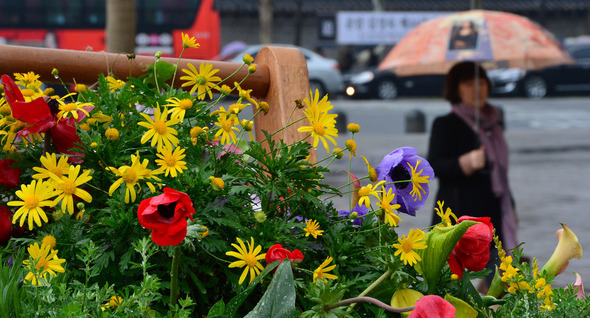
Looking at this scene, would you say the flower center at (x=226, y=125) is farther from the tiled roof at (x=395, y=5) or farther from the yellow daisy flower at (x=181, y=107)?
the tiled roof at (x=395, y=5)

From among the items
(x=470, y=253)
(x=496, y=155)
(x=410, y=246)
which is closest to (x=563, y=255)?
(x=470, y=253)

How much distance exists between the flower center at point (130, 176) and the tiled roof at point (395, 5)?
28339 mm

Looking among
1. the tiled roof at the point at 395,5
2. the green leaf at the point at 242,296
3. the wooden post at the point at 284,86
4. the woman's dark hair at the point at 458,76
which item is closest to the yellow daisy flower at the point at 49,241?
the green leaf at the point at 242,296

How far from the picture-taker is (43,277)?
2.70 ft

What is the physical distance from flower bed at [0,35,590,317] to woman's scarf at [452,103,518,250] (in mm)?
4244

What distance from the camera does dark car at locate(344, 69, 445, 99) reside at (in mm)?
23078

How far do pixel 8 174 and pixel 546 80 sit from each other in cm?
2412

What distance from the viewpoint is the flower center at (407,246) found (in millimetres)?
875

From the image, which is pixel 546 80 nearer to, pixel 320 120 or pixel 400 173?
pixel 400 173

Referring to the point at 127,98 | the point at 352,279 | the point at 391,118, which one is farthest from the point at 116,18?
the point at 391,118

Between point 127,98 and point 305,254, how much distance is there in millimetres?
317

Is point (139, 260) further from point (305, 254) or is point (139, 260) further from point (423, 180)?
point (423, 180)

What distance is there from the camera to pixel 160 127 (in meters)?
0.91

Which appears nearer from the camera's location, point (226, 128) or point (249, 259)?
point (249, 259)
